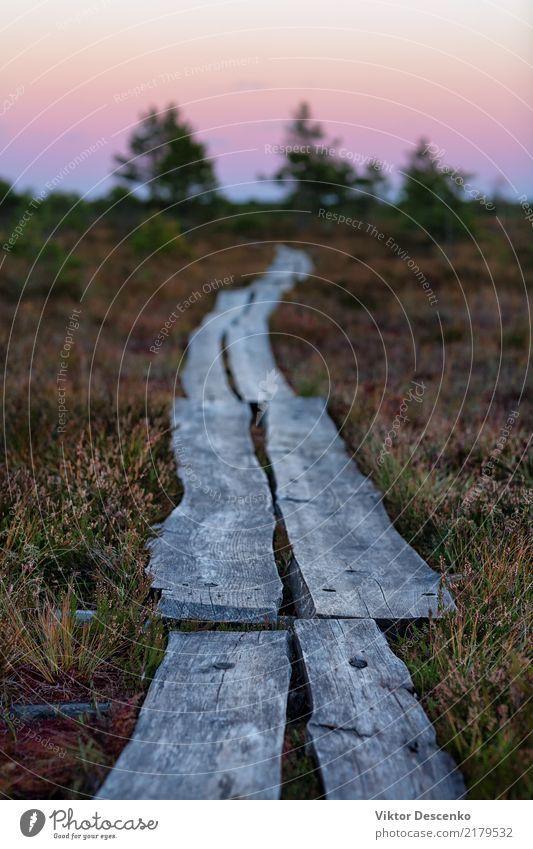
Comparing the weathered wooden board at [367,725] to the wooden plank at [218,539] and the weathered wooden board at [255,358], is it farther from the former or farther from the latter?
the weathered wooden board at [255,358]

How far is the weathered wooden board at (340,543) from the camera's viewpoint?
12.9 feet

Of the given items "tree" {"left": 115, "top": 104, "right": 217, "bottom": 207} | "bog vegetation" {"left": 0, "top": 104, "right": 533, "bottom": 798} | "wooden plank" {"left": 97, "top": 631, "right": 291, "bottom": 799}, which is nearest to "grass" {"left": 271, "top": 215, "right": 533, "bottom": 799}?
"bog vegetation" {"left": 0, "top": 104, "right": 533, "bottom": 798}

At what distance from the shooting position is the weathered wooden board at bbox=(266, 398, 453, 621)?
3918mm

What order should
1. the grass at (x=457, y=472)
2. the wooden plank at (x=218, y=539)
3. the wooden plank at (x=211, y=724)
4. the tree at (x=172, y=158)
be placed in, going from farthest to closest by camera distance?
the tree at (x=172, y=158) → the wooden plank at (x=218, y=539) → the grass at (x=457, y=472) → the wooden plank at (x=211, y=724)

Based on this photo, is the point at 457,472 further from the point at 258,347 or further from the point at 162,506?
the point at 258,347

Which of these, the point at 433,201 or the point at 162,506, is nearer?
the point at 162,506

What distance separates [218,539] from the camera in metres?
4.75

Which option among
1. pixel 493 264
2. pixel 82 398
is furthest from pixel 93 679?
pixel 493 264

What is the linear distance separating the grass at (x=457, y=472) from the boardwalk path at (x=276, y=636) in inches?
5.6

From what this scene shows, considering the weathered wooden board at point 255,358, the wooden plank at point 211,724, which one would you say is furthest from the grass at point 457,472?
the wooden plank at point 211,724

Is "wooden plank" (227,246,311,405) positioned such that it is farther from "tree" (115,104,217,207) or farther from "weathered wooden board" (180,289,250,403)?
"tree" (115,104,217,207)

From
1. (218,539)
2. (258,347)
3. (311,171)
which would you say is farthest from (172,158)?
(218,539)

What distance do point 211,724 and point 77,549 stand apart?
1723mm

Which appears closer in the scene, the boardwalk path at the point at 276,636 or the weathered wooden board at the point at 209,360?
the boardwalk path at the point at 276,636
